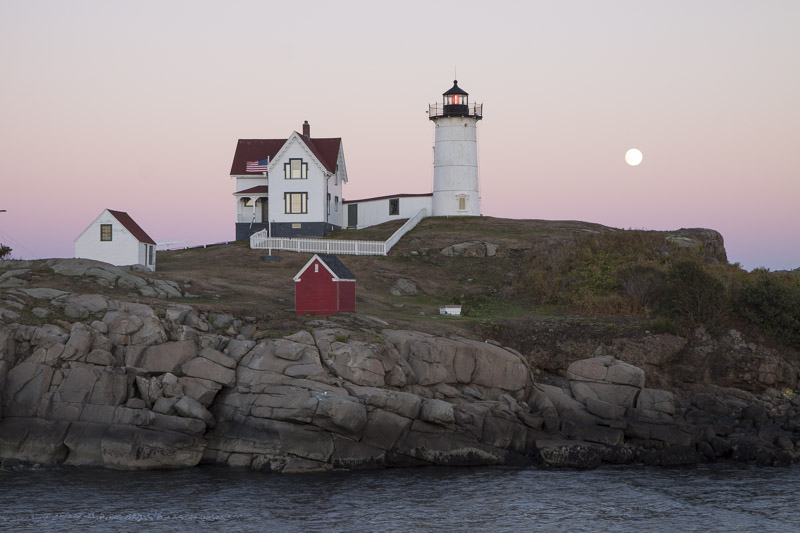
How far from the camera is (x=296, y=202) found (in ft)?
190

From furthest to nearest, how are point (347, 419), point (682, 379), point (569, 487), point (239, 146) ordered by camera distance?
point (239, 146) → point (682, 379) → point (347, 419) → point (569, 487)

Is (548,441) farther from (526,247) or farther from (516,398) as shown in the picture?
(526,247)

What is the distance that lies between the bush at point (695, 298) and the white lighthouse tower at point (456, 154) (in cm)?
2658

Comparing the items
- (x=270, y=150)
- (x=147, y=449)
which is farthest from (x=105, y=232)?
(x=147, y=449)

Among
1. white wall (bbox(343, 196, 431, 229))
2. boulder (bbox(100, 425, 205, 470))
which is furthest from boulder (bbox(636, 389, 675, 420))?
white wall (bbox(343, 196, 431, 229))

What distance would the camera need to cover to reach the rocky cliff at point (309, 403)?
1036 inches

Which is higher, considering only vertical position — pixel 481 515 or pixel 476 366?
pixel 476 366

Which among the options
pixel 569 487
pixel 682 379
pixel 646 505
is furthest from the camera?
pixel 682 379

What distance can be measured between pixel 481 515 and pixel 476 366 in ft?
29.2

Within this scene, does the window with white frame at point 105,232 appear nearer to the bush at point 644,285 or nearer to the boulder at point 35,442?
the boulder at point 35,442

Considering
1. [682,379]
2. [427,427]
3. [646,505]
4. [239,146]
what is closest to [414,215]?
[239,146]

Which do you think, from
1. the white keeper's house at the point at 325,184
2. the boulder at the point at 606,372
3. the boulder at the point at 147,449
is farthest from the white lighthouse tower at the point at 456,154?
the boulder at the point at 147,449

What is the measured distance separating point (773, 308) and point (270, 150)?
3710 centimetres

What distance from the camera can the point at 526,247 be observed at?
51.5 meters
